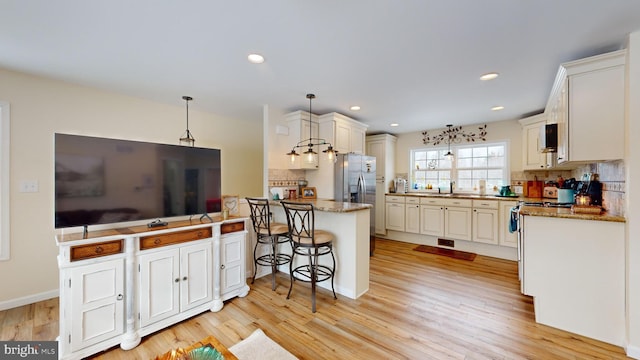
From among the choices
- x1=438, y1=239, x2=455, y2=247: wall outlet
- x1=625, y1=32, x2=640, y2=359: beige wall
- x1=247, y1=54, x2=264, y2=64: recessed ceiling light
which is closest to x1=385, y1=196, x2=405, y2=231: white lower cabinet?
x1=438, y1=239, x2=455, y2=247: wall outlet

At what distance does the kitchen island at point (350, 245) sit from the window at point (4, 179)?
3.12 metres

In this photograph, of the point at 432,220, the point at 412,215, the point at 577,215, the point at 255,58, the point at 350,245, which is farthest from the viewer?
the point at 412,215

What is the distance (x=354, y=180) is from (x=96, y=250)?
127 inches

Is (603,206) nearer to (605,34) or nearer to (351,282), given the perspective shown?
(605,34)

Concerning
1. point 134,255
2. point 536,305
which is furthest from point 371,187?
point 134,255

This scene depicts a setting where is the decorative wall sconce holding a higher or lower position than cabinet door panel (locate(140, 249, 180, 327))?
higher

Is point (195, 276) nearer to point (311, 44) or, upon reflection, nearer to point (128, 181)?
point (128, 181)

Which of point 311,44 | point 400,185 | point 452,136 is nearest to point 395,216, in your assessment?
point 400,185

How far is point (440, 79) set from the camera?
8.82 feet

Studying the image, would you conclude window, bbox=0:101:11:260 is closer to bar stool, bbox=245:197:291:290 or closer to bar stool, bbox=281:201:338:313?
bar stool, bbox=245:197:291:290

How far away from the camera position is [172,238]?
7.68ft

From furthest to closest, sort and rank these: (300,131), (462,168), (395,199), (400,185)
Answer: (400,185) → (395,199) → (462,168) → (300,131)

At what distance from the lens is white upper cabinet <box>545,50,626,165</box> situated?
2008 mm

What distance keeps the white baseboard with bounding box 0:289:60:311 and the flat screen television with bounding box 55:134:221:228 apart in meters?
1.46
